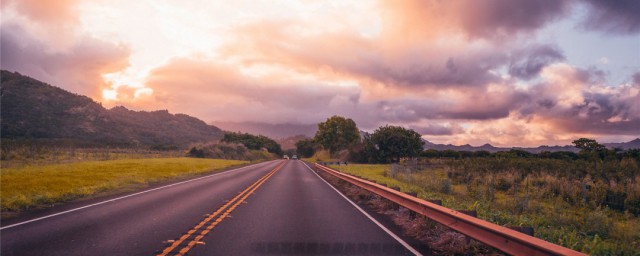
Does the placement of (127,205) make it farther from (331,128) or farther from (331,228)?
(331,128)

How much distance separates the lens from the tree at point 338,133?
399 ft

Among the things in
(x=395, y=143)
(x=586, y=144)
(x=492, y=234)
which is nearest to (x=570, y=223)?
(x=492, y=234)

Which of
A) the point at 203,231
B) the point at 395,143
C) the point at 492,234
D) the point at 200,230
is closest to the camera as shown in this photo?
the point at 492,234

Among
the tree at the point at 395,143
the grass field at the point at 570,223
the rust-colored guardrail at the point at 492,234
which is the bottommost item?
the grass field at the point at 570,223

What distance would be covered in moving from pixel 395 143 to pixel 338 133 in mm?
44444

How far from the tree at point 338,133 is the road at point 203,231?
108 metres

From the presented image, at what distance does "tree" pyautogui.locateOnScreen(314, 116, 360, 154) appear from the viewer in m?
122

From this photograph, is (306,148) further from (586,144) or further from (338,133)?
(586,144)

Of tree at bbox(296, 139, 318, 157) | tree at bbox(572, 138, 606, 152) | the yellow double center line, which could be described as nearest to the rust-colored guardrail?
the yellow double center line

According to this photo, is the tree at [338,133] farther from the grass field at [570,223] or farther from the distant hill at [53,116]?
the grass field at [570,223]

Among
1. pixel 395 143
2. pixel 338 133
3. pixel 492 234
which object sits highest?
pixel 338 133

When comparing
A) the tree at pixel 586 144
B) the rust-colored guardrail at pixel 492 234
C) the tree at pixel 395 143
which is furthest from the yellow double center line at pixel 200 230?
the tree at pixel 586 144

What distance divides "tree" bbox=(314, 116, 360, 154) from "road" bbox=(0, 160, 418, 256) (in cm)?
10839

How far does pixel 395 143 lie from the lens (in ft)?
258
